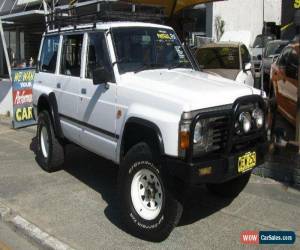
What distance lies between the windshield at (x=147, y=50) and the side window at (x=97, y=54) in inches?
6.1

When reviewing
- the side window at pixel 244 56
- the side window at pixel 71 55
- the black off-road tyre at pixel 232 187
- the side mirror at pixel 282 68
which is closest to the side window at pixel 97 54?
the side window at pixel 71 55

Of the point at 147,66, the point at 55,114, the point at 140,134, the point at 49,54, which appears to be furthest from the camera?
the point at 49,54

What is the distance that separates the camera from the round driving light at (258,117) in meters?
4.95

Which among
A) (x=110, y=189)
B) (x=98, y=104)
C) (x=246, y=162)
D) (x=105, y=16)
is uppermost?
(x=105, y=16)

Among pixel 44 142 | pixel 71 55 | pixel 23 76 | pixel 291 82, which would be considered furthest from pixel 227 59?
pixel 71 55

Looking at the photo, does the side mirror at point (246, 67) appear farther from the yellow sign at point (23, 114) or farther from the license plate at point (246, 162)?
the license plate at point (246, 162)

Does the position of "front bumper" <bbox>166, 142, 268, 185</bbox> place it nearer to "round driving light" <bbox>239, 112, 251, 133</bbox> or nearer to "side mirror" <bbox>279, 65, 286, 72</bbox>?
"round driving light" <bbox>239, 112, 251, 133</bbox>

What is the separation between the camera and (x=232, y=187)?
582cm

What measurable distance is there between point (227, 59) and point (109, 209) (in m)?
8.06

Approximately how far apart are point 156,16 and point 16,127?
6447 mm

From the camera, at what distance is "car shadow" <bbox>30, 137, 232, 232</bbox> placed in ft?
18.0

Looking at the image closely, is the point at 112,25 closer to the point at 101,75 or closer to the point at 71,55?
the point at 101,75

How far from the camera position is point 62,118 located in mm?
6895

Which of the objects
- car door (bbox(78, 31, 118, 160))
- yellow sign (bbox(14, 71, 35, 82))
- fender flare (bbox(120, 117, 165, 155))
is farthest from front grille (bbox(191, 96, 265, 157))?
yellow sign (bbox(14, 71, 35, 82))
